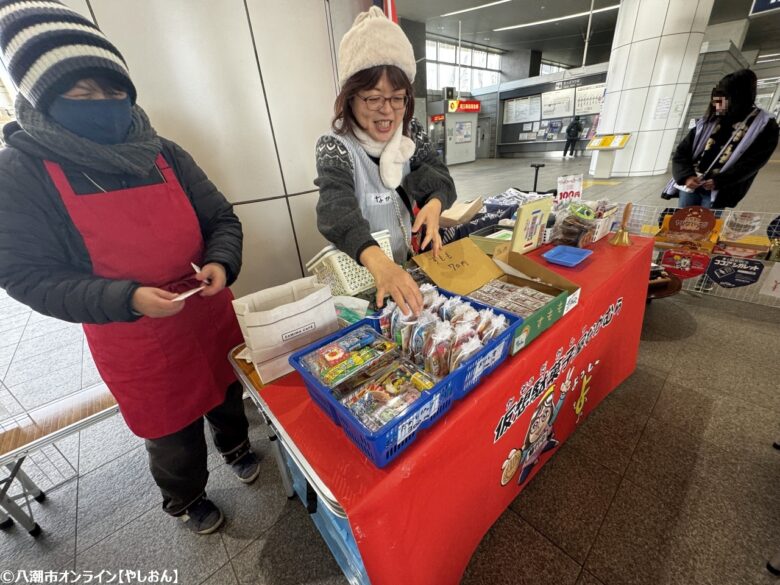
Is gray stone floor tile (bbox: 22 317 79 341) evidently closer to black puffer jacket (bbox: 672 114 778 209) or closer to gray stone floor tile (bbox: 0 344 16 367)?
gray stone floor tile (bbox: 0 344 16 367)

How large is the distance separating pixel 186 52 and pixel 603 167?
9500mm

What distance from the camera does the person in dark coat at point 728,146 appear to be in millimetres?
2564

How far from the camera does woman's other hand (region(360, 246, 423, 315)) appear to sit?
2.84ft

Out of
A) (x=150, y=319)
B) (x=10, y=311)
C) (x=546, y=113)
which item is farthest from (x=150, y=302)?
(x=546, y=113)

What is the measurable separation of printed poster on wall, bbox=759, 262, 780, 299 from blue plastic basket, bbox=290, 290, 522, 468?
2790mm

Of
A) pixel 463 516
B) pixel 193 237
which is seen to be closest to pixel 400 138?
pixel 193 237

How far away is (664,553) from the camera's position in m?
1.22

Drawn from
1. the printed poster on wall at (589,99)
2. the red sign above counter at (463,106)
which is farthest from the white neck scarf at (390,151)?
the printed poster on wall at (589,99)

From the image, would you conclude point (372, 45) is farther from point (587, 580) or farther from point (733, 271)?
point (733, 271)

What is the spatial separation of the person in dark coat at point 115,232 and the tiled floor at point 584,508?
397mm

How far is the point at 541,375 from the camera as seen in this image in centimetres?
106

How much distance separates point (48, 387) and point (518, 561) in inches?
121

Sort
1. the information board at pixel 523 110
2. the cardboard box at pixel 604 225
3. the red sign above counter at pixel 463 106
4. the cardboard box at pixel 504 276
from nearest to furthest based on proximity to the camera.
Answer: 1. the cardboard box at pixel 504 276
2. the cardboard box at pixel 604 225
3. the red sign above counter at pixel 463 106
4. the information board at pixel 523 110

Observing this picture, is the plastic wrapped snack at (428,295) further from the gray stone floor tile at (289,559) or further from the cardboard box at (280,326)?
the gray stone floor tile at (289,559)
